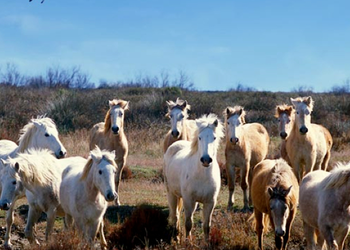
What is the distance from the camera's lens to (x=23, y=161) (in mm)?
8094

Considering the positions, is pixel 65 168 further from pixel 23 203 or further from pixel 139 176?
pixel 139 176

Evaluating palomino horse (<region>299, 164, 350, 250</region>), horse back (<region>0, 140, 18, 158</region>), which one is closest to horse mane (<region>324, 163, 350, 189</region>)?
palomino horse (<region>299, 164, 350, 250</region>)

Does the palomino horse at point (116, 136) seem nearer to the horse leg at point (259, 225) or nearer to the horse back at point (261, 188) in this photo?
the horse back at point (261, 188)

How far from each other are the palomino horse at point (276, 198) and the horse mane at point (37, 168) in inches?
126

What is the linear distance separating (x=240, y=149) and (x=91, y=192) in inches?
175

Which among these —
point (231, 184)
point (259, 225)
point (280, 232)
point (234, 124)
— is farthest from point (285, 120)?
point (280, 232)

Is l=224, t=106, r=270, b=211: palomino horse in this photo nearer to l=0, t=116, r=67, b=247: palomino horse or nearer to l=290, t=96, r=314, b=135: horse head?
l=290, t=96, r=314, b=135: horse head

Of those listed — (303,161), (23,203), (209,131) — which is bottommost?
(23,203)

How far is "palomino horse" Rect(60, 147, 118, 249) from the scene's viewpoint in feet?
23.6

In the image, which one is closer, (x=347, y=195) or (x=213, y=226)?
(x=347, y=195)

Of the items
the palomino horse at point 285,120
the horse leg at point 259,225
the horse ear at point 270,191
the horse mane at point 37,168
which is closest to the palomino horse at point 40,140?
the horse mane at point 37,168

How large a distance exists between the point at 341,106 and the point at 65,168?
2714cm

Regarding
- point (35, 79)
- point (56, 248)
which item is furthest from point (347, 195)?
point (35, 79)

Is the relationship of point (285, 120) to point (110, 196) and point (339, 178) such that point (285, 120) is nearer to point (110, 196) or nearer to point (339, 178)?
point (339, 178)
